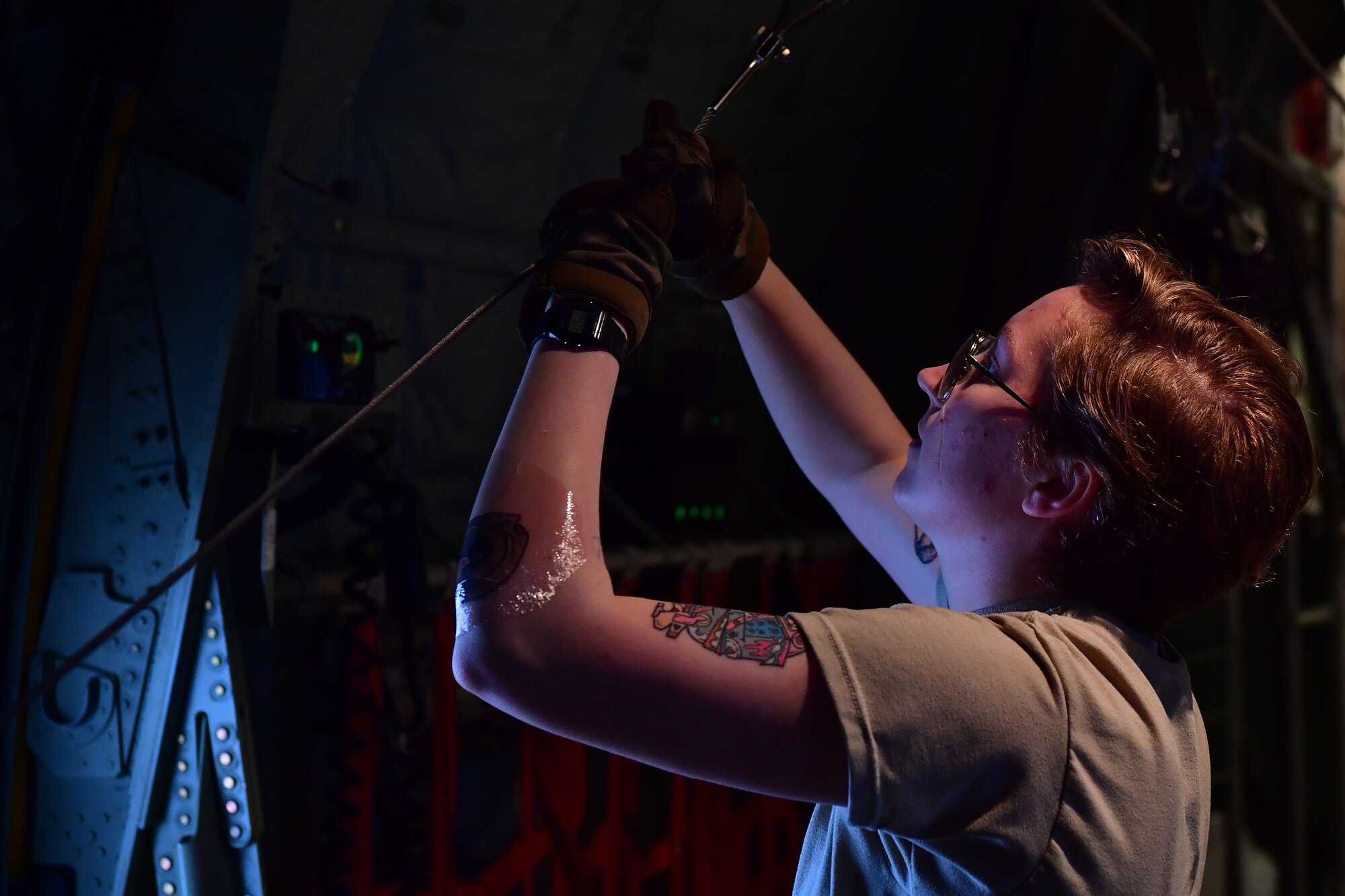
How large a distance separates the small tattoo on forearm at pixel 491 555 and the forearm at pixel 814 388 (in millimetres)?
685

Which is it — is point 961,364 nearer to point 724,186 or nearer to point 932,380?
point 932,380

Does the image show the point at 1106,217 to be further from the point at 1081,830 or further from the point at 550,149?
the point at 1081,830

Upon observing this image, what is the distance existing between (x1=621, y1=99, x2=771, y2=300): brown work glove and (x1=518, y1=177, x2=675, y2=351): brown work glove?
4 centimetres

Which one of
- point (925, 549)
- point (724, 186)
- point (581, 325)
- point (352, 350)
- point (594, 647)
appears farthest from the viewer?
point (352, 350)

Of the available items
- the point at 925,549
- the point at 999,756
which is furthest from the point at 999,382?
the point at 999,756

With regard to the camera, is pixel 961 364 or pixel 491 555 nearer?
pixel 491 555

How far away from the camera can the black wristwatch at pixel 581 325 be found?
0.97 m

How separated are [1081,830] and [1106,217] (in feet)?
7.64

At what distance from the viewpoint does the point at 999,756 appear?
87 cm

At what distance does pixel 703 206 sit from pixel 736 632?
0.56 m

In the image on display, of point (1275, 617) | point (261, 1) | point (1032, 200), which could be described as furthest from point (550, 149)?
point (1275, 617)

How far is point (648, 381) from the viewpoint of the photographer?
2805 millimetres

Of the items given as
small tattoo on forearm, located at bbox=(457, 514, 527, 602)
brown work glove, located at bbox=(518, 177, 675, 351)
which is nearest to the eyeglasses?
brown work glove, located at bbox=(518, 177, 675, 351)

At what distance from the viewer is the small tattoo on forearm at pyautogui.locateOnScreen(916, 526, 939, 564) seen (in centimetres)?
145
